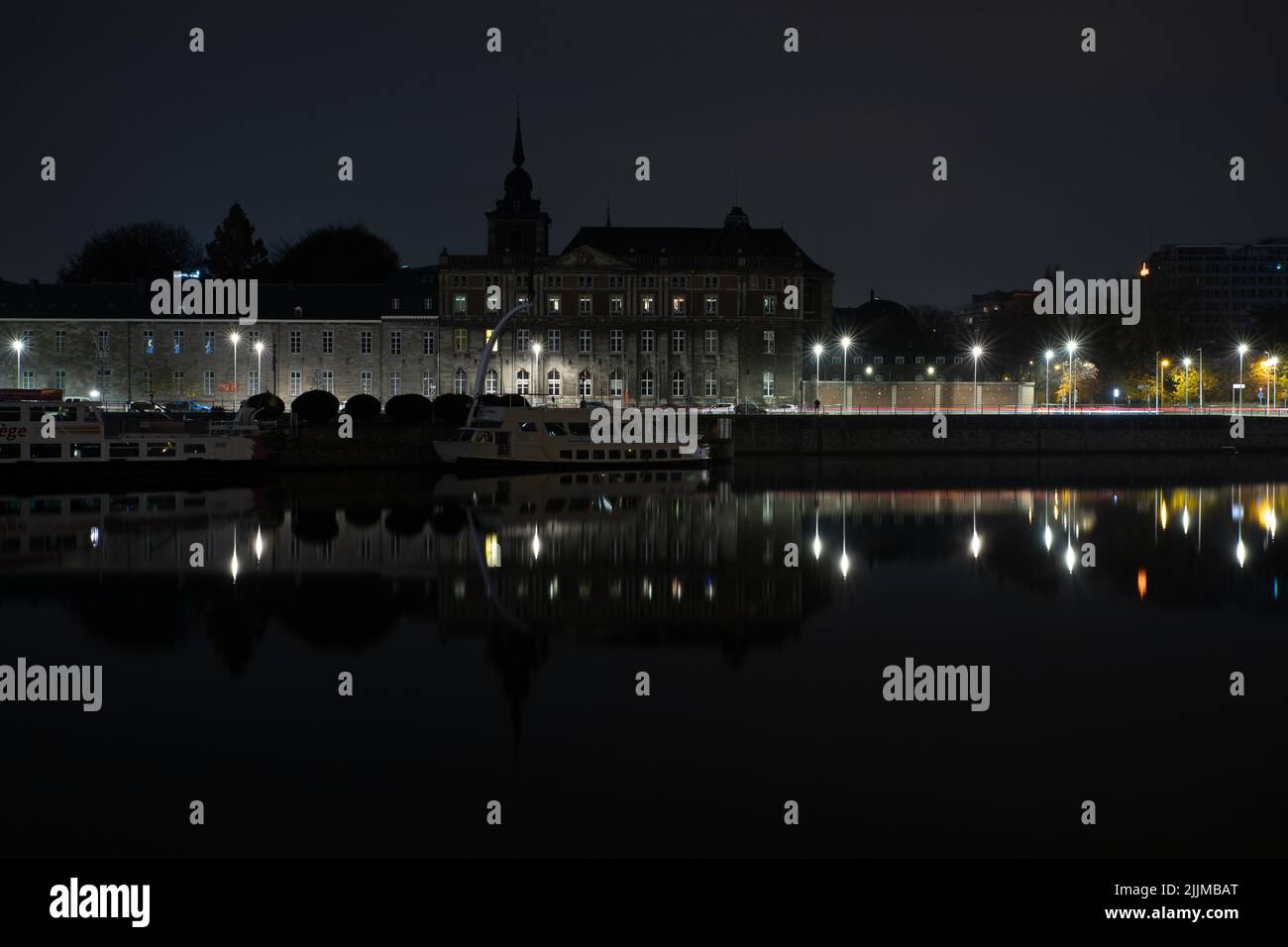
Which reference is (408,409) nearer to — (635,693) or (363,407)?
(363,407)

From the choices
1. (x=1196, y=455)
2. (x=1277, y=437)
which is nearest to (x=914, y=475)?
(x=1196, y=455)

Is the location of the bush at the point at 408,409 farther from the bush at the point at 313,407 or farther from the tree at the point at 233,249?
the tree at the point at 233,249

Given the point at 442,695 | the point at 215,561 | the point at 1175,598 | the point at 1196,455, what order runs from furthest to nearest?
the point at 1196,455, the point at 215,561, the point at 1175,598, the point at 442,695

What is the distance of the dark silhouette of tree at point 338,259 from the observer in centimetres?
10919

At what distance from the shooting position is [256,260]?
11681 cm

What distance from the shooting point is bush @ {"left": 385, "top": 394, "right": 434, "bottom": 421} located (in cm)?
6159

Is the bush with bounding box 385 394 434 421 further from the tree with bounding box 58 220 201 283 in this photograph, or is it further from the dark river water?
the tree with bounding box 58 220 201 283

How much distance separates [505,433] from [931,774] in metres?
45.6

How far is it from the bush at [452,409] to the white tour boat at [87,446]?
11427mm

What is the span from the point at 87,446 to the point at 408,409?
15192 mm

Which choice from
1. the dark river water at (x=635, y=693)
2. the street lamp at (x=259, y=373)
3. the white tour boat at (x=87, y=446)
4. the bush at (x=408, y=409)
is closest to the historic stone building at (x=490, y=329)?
the street lamp at (x=259, y=373)
